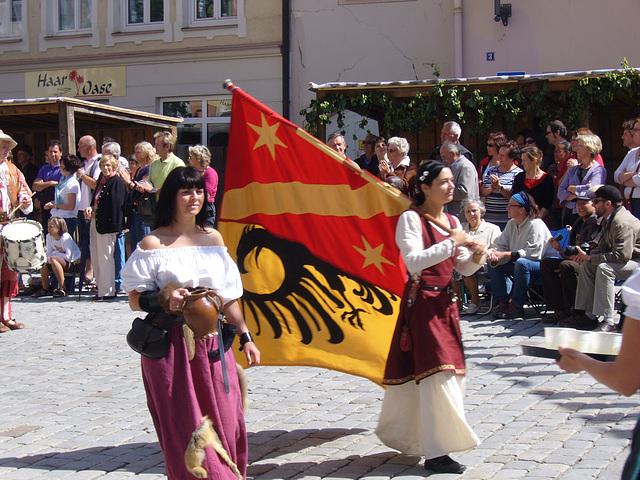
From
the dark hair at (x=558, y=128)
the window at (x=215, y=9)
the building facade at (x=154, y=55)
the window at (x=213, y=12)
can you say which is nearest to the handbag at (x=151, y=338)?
the dark hair at (x=558, y=128)

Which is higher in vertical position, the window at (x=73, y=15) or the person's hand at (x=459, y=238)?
the window at (x=73, y=15)

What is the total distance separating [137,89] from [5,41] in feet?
12.3

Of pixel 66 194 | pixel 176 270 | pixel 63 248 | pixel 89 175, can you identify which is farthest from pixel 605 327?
pixel 66 194

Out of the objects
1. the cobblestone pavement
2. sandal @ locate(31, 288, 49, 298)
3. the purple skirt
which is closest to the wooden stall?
sandal @ locate(31, 288, 49, 298)

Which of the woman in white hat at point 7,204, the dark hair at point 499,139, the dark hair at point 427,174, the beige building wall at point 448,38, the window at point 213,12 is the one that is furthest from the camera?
the window at point 213,12

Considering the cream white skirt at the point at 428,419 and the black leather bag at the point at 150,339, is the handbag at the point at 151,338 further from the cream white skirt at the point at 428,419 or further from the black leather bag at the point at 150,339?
the cream white skirt at the point at 428,419

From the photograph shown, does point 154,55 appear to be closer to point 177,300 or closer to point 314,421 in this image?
point 314,421

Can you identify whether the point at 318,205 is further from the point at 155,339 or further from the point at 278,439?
the point at 155,339

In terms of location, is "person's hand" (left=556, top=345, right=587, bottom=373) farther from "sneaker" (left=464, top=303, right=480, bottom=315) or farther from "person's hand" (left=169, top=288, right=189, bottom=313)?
"sneaker" (left=464, top=303, right=480, bottom=315)

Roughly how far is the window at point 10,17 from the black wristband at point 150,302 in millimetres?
18132

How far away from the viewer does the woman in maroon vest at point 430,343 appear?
4.73 m

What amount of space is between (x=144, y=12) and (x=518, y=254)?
42.3ft

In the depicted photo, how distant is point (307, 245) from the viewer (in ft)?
18.7

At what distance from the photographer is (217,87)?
1869cm
